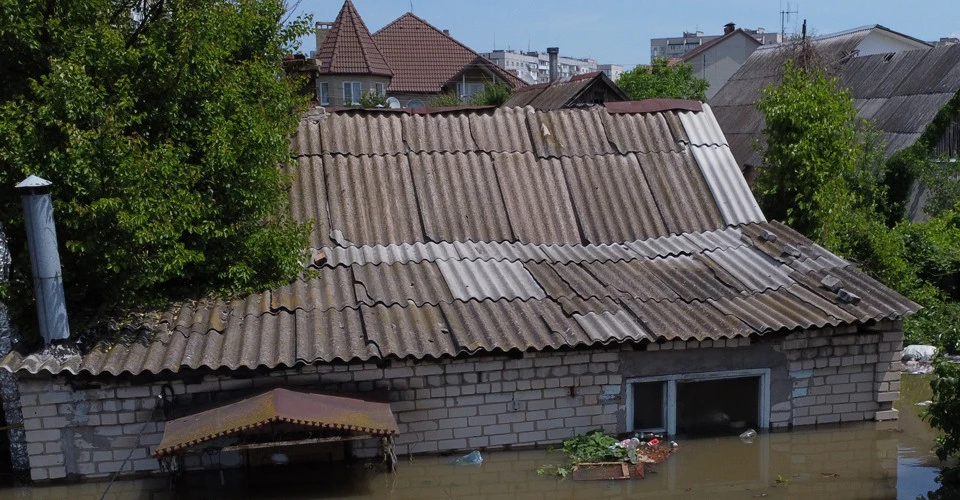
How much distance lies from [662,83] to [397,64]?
13.3 m

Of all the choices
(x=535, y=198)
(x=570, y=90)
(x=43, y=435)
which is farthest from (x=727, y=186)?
(x=570, y=90)

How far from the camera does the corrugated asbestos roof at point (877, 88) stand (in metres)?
17.3

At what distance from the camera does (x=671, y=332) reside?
738 cm

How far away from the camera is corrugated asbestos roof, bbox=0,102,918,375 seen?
7.21 m

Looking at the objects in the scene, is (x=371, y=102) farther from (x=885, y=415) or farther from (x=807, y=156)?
(x=885, y=415)

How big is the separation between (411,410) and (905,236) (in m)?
10.1

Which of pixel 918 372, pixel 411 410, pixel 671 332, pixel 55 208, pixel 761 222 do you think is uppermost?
pixel 55 208

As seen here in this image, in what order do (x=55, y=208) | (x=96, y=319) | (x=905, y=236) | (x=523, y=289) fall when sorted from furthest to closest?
(x=905, y=236) < (x=523, y=289) < (x=96, y=319) < (x=55, y=208)

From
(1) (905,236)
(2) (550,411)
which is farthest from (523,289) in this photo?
(1) (905,236)

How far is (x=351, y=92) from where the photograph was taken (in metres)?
34.1

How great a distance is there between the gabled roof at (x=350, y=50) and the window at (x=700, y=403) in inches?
1090

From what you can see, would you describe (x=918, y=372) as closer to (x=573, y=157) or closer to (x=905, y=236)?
(x=905, y=236)

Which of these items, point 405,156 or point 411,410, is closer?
point 411,410

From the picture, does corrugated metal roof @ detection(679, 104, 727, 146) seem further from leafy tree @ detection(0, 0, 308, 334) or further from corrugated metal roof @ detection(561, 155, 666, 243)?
leafy tree @ detection(0, 0, 308, 334)
